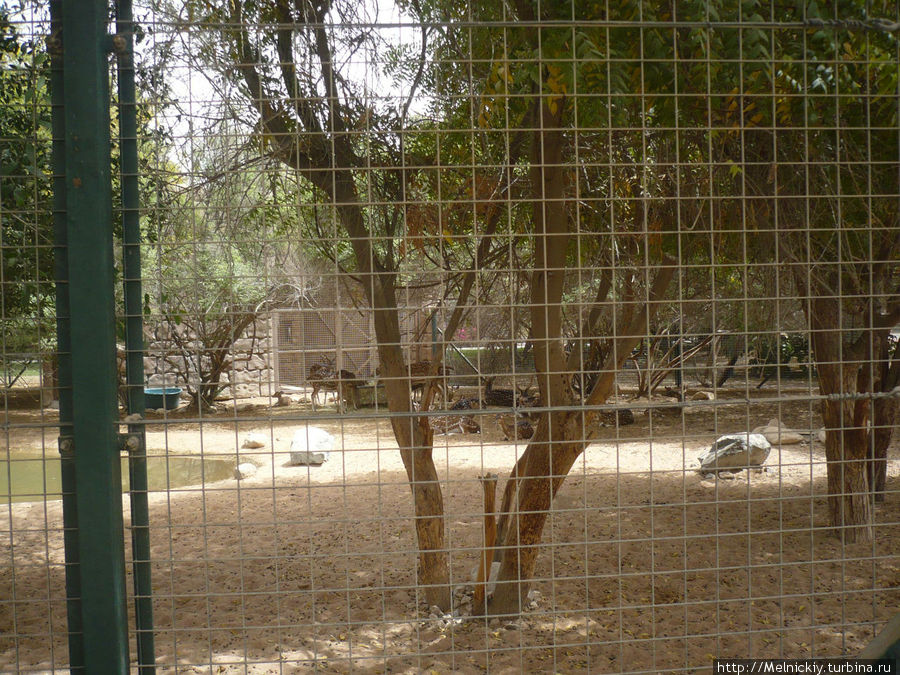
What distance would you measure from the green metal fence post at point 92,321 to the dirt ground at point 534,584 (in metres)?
0.19

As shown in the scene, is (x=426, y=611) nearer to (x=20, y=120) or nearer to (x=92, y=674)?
(x=92, y=674)

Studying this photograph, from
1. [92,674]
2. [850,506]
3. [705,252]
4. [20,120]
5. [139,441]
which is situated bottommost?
[850,506]

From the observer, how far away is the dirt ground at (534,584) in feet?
8.16

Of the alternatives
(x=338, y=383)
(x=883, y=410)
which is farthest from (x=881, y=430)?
(x=338, y=383)

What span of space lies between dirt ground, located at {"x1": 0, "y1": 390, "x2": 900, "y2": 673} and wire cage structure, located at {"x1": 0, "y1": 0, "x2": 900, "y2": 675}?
4cm

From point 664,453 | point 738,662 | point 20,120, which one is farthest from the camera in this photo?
point 664,453

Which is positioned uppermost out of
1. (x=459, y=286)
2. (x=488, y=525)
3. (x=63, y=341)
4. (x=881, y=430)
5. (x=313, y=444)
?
(x=459, y=286)

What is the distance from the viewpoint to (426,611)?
173 inches

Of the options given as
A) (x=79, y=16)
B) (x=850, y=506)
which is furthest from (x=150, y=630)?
(x=850, y=506)

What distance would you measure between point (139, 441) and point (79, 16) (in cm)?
106

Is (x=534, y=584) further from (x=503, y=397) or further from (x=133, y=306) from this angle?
(x=503, y=397)

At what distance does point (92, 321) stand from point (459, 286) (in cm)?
316

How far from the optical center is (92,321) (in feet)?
5.89

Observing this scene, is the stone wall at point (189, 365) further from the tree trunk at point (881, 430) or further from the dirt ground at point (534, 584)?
the tree trunk at point (881, 430)
